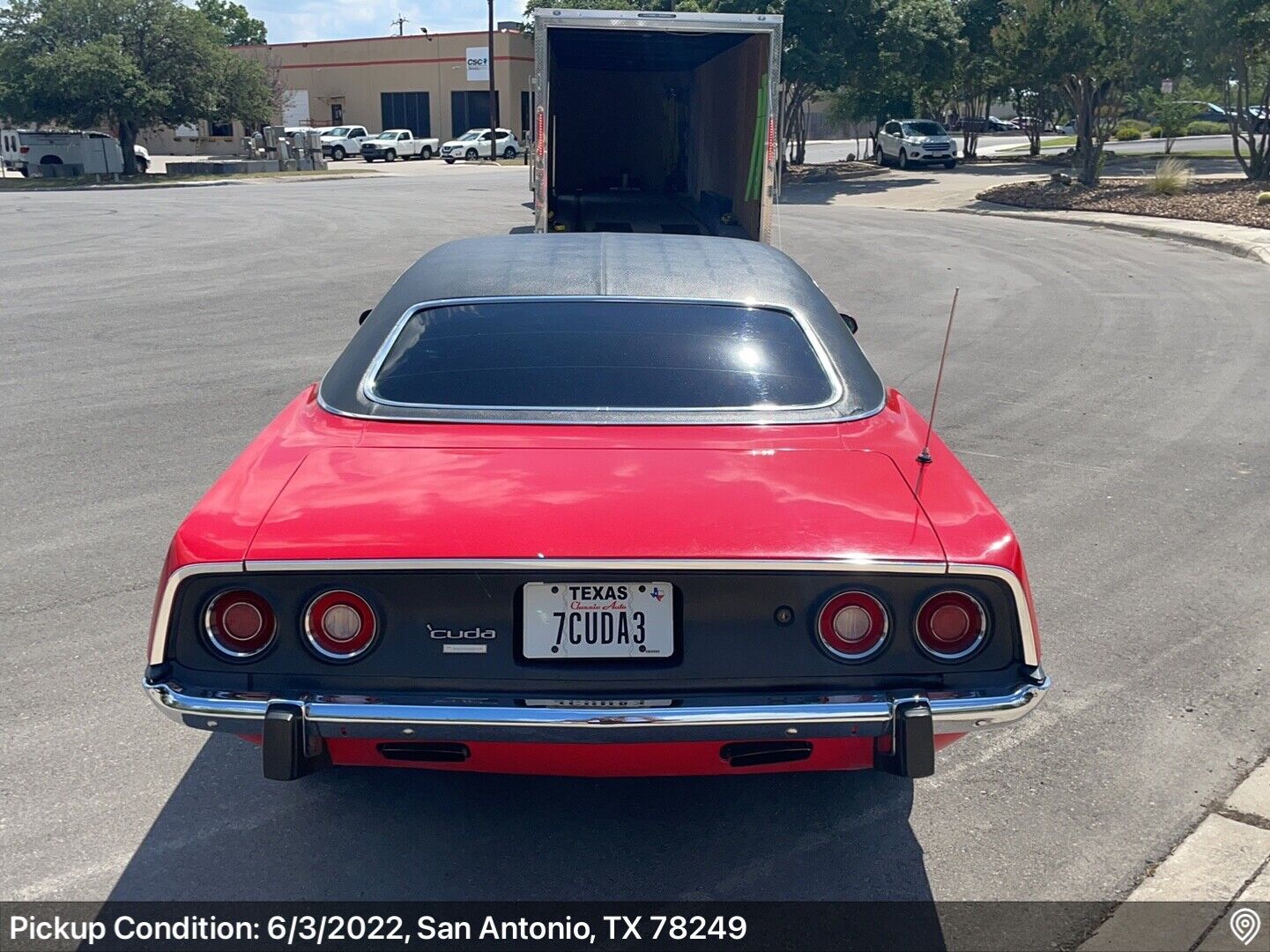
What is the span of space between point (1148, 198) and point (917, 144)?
686 inches

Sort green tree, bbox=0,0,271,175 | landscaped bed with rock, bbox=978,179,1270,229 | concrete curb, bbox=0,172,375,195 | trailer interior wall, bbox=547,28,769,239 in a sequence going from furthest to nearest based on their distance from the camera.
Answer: green tree, bbox=0,0,271,175 < concrete curb, bbox=0,172,375,195 < landscaped bed with rock, bbox=978,179,1270,229 < trailer interior wall, bbox=547,28,769,239

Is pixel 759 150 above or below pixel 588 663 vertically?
above

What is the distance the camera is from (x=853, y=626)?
3137 millimetres

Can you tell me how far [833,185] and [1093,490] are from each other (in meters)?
30.5

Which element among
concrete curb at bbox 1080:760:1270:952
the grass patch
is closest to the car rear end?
concrete curb at bbox 1080:760:1270:952

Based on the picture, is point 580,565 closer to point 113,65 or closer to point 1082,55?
point 1082,55

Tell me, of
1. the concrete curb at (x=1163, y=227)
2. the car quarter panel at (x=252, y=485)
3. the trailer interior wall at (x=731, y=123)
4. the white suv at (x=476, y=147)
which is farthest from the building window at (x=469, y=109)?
the car quarter panel at (x=252, y=485)

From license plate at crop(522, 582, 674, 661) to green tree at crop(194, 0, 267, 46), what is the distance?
395 ft

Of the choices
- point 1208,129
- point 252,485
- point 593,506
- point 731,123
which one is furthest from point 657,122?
point 1208,129

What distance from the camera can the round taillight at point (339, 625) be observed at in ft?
10.2

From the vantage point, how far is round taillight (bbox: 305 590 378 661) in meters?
3.10

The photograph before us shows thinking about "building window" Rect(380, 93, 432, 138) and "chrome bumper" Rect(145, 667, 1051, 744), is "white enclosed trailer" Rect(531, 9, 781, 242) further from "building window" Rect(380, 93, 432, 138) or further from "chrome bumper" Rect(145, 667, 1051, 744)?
"building window" Rect(380, 93, 432, 138)

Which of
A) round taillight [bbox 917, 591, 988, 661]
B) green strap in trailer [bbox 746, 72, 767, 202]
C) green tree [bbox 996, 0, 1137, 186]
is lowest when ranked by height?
round taillight [bbox 917, 591, 988, 661]

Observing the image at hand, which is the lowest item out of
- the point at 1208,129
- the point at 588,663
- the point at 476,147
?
the point at 588,663
